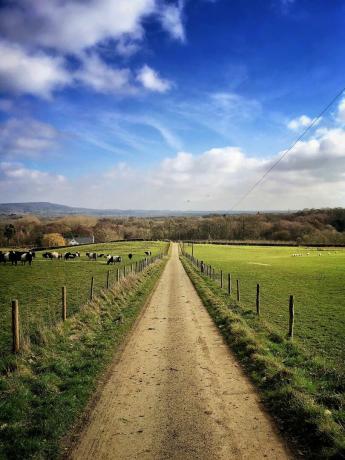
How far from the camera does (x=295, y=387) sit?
990 cm

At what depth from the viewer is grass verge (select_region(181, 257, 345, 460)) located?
24.5 ft

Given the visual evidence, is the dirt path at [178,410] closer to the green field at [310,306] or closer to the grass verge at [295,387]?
the grass verge at [295,387]

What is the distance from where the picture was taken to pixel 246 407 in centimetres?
901

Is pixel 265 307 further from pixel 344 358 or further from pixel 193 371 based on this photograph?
pixel 193 371

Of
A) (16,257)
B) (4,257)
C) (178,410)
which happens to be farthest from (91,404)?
(4,257)

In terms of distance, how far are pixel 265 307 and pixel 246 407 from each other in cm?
1730

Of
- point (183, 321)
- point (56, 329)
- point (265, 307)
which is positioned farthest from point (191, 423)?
point (265, 307)

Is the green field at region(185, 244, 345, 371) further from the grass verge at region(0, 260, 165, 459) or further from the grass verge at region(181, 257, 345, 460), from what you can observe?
the grass verge at region(0, 260, 165, 459)

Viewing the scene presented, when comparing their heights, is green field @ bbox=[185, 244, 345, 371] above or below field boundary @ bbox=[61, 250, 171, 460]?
below

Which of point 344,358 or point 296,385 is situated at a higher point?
point 296,385

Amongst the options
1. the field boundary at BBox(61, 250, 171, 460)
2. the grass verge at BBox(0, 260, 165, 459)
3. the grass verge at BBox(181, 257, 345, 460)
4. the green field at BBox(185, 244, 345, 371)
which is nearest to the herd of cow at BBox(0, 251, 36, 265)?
the green field at BBox(185, 244, 345, 371)

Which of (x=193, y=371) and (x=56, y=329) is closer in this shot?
(x=193, y=371)

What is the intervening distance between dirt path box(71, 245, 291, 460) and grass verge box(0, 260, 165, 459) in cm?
60

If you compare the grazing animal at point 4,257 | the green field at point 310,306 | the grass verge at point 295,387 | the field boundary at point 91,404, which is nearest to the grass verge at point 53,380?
the field boundary at point 91,404
